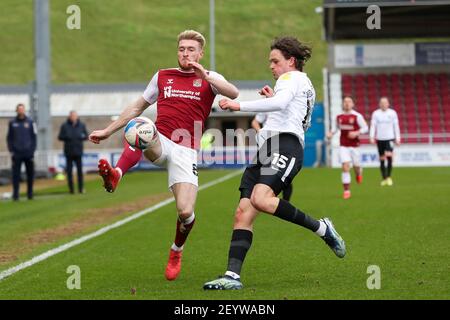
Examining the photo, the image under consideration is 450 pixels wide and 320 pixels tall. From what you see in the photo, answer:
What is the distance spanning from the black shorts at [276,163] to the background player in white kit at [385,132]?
1715cm

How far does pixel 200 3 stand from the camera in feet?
425

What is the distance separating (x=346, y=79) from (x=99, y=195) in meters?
24.4

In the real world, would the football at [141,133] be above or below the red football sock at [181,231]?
above

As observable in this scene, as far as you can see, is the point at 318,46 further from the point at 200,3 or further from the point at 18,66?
the point at 18,66

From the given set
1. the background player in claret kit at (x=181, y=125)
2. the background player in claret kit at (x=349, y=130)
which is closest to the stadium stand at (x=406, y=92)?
the background player in claret kit at (x=349, y=130)

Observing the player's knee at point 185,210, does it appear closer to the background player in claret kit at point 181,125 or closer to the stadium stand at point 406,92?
the background player in claret kit at point 181,125

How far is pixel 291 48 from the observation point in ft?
28.8

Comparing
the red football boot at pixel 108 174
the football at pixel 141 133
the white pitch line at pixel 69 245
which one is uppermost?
the football at pixel 141 133

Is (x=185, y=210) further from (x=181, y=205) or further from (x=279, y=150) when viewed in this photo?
(x=279, y=150)

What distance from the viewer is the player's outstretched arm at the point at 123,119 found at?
30.8 feet

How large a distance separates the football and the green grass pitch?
124 centimetres

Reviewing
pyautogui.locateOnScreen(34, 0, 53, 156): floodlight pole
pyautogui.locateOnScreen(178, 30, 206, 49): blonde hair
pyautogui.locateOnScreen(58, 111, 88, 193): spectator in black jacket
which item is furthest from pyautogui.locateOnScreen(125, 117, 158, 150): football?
pyautogui.locateOnScreen(34, 0, 53, 156): floodlight pole

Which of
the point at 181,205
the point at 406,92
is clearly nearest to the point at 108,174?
the point at 181,205
